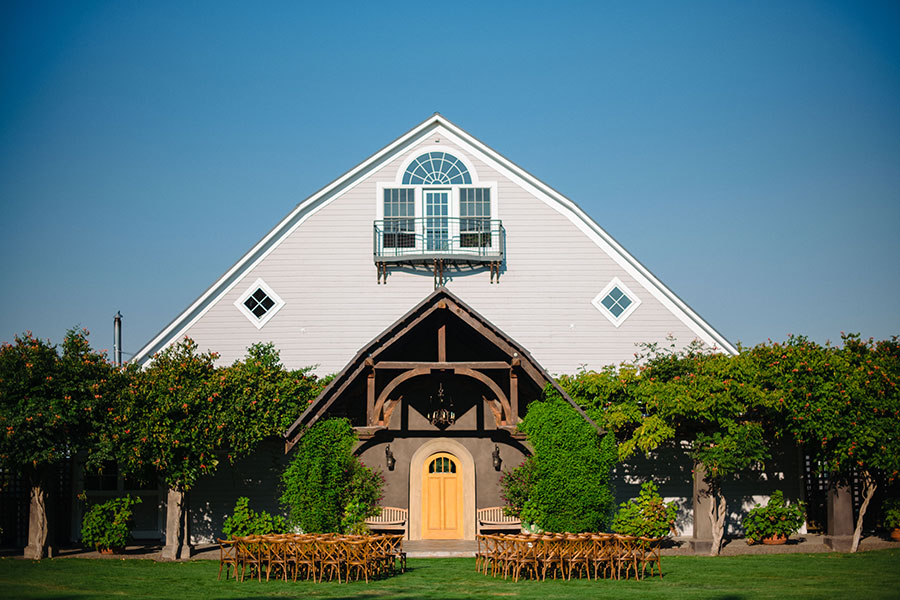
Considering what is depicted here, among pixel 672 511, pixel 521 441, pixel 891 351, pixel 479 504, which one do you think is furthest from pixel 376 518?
pixel 891 351

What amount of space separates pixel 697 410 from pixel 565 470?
11.3ft

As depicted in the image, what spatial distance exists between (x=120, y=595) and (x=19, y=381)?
724cm

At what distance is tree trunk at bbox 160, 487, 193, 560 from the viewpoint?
19.8 m

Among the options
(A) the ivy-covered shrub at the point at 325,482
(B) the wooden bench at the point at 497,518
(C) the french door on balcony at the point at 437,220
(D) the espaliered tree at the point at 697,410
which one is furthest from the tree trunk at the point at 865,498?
(C) the french door on balcony at the point at 437,220

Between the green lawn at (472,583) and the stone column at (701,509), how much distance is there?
4.05 ft

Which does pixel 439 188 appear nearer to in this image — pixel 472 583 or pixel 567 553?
pixel 567 553

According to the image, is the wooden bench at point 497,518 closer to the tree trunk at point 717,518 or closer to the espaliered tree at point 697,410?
the espaliered tree at point 697,410

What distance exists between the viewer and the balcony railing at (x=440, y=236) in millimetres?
23812

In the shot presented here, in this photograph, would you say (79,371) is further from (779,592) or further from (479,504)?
(779,592)

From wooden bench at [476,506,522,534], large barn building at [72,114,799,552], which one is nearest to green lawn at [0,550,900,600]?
wooden bench at [476,506,522,534]

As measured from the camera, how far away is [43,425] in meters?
18.9

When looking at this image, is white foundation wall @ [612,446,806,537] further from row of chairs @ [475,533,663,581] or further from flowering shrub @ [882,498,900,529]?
row of chairs @ [475,533,663,581]

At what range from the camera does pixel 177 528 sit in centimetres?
1989

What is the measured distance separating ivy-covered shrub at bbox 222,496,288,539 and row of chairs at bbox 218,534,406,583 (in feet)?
8.16
